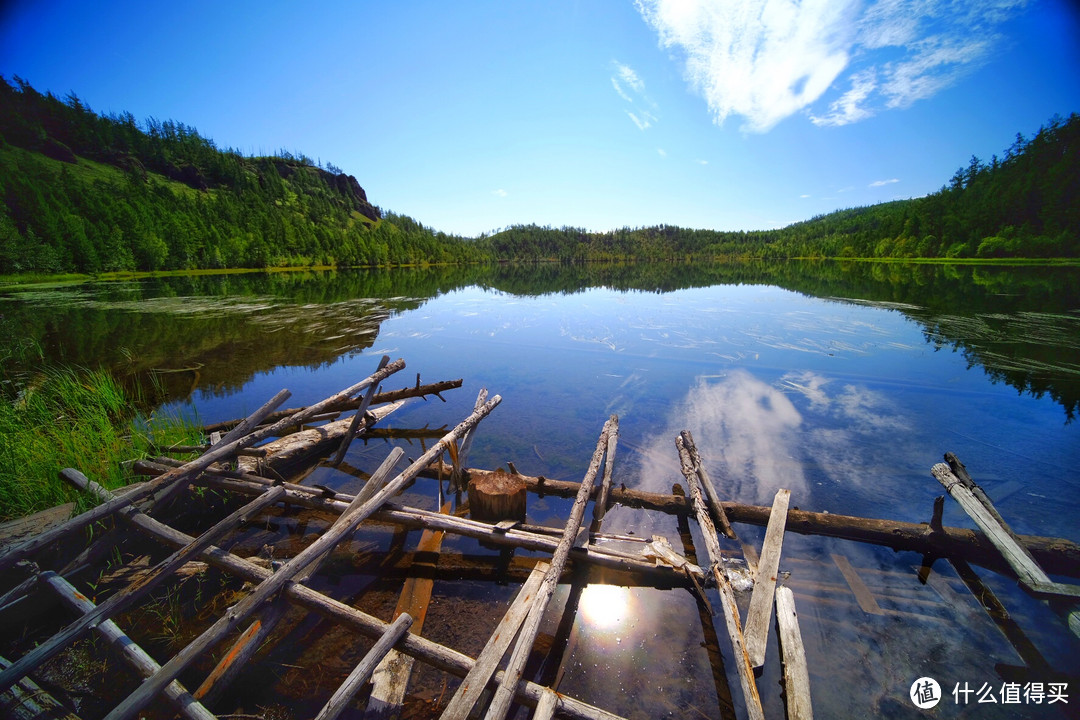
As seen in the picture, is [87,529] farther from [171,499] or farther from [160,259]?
[160,259]

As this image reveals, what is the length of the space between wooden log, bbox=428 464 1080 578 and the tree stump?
81 centimetres

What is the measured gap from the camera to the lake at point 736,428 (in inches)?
163

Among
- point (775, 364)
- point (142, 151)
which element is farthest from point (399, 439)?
point (142, 151)

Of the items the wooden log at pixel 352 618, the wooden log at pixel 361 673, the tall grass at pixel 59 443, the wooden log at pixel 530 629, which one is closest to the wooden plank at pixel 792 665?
the wooden log at pixel 352 618

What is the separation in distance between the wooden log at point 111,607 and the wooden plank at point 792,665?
4.94 m

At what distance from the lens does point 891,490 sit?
7.17m

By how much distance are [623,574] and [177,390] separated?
570 inches

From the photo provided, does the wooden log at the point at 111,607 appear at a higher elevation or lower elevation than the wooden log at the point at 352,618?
higher

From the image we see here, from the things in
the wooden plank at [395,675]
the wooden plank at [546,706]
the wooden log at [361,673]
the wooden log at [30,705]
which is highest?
the wooden log at [361,673]

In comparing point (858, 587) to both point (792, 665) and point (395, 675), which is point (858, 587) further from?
point (395, 675)

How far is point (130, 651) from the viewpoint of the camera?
3.19m

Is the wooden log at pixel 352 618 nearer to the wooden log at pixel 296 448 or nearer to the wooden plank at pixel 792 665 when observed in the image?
the wooden plank at pixel 792 665

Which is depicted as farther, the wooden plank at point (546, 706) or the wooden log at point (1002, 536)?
the wooden log at point (1002, 536)

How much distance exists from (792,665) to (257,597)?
497 centimetres
